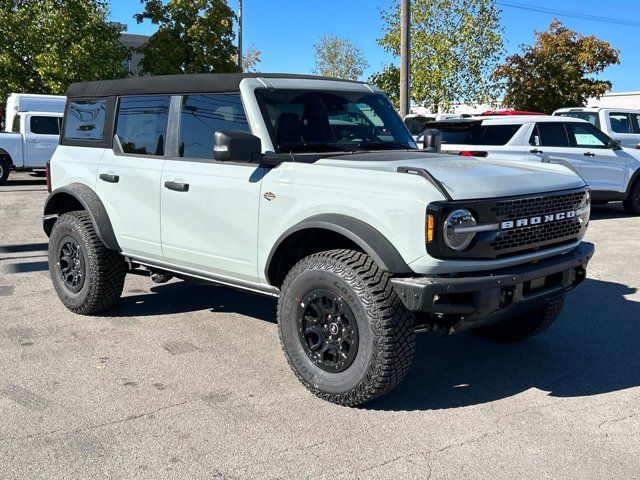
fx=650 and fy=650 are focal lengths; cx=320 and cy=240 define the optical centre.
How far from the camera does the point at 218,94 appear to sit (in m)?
4.55

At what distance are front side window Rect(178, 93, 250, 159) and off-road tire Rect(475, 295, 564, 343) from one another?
236 centimetres

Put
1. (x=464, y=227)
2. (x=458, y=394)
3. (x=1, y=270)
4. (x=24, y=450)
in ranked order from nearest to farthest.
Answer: (x=24, y=450), (x=464, y=227), (x=458, y=394), (x=1, y=270)

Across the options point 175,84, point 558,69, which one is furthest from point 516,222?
point 558,69

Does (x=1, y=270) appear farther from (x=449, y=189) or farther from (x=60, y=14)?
(x=60, y=14)

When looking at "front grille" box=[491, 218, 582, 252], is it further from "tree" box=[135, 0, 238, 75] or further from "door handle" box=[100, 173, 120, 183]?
"tree" box=[135, 0, 238, 75]

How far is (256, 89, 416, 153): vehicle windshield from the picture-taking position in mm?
4395

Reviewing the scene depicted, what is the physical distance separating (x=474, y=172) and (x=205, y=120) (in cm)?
197

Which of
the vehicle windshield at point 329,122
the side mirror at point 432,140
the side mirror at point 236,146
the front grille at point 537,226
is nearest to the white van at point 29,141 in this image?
the side mirror at point 432,140

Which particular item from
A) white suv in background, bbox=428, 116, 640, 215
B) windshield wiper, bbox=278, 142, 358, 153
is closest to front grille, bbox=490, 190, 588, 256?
windshield wiper, bbox=278, 142, 358, 153

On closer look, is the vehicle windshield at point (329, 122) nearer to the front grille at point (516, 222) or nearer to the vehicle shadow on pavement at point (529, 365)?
the front grille at point (516, 222)

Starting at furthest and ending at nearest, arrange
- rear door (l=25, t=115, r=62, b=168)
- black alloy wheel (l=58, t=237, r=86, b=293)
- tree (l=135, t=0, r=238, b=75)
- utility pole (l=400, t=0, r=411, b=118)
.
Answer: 1. tree (l=135, t=0, r=238, b=75)
2. rear door (l=25, t=115, r=62, b=168)
3. utility pole (l=400, t=0, r=411, b=118)
4. black alloy wheel (l=58, t=237, r=86, b=293)

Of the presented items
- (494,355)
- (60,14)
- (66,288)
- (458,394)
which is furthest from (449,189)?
(60,14)

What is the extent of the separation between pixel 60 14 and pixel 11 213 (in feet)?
52.3

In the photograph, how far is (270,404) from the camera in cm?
375
